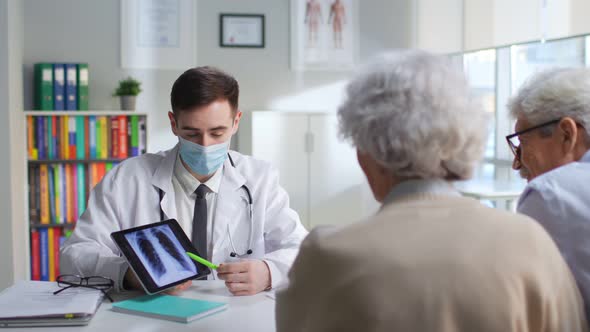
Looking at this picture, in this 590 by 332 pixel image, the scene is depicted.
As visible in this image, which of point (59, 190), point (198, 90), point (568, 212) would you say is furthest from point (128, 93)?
point (568, 212)

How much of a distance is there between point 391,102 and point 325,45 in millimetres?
4038

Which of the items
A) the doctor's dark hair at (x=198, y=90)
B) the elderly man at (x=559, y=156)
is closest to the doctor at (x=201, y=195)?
the doctor's dark hair at (x=198, y=90)

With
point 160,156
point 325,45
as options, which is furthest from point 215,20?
point 160,156

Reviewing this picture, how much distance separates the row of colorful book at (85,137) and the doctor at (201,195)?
2146mm

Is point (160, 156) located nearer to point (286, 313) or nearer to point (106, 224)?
point (106, 224)

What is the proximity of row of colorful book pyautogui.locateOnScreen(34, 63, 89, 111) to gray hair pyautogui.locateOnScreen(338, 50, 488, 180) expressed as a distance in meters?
3.58

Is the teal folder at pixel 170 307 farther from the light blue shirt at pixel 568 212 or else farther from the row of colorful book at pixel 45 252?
the row of colorful book at pixel 45 252

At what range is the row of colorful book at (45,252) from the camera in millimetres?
4316

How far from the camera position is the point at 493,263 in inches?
40.0

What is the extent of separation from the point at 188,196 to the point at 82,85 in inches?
98.8

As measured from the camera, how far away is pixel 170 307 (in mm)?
1671

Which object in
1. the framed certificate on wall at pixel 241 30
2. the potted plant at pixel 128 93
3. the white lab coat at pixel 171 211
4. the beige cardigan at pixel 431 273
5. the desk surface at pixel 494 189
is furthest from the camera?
the framed certificate on wall at pixel 241 30

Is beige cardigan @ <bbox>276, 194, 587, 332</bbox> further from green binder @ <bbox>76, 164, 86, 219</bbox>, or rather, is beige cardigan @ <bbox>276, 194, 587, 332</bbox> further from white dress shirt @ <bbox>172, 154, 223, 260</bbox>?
green binder @ <bbox>76, 164, 86, 219</bbox>

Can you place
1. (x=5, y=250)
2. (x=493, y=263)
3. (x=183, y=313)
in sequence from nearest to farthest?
1. (x=493, y=263)
2. (x=183, y=313)
3. (x=5, y=250)
